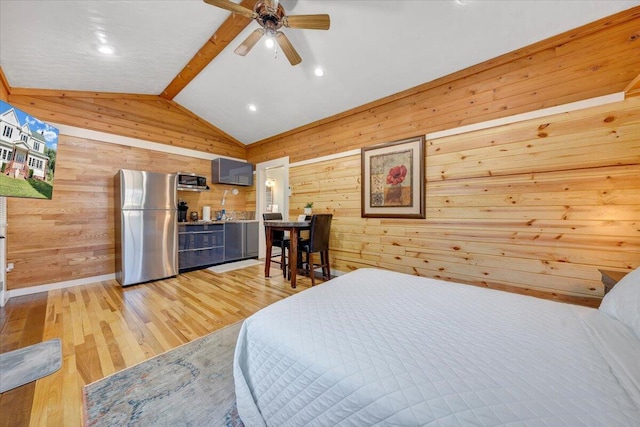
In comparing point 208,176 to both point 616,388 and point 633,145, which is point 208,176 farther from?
point 633,145

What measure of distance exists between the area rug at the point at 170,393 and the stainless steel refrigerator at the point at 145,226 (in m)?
2.21

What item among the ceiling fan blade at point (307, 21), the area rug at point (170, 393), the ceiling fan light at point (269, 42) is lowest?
the area rug at point (170, 393)

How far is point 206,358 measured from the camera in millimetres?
1680

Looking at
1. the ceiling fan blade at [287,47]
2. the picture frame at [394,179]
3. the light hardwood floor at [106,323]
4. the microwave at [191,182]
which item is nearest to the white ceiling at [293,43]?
the ceiling fan blade at [287,47]

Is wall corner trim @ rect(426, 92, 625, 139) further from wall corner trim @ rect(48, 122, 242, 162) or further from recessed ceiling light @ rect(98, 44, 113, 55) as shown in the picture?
wall corner trim @ rect(48, 122, 242, 162)

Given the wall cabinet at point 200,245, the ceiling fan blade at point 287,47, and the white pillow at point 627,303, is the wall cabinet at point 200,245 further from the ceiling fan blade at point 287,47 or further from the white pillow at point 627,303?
the white pillow at point 627,303

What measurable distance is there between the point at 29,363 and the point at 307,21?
3.33 metres

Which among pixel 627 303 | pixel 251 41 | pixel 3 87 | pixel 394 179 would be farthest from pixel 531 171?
pixel 3 87

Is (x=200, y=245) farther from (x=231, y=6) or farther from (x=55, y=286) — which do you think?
(x=231, y=6)

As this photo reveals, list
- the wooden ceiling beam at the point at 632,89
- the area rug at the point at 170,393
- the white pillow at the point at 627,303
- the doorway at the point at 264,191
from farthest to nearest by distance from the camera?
the doorway at the point at 264,191 < the wooden ceiling beam at the point at 632,89 < the area rug at the point at 170,393 < the white pillow at the point at 627,303

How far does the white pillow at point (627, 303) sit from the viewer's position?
0.99 m

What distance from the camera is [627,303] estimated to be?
1.06m

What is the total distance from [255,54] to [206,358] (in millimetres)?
3257

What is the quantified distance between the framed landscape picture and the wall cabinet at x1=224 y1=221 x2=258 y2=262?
2513 millimetres
